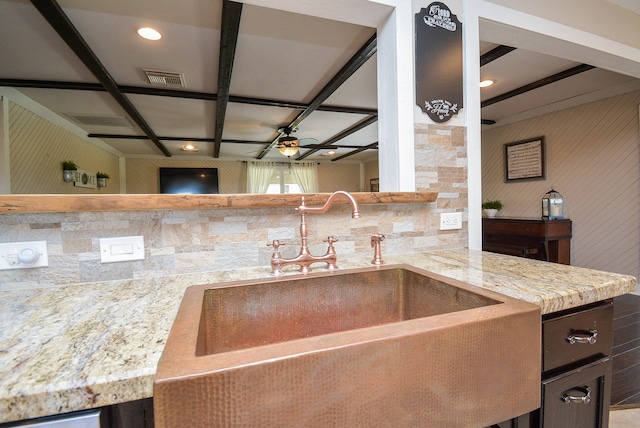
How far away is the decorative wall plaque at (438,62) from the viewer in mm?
1331

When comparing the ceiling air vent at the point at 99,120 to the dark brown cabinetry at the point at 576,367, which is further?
the ceiling air vent at the point at 99,120

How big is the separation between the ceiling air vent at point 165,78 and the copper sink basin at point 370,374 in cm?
271

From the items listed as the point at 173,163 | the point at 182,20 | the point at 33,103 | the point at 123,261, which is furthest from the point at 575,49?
the point at 173,163

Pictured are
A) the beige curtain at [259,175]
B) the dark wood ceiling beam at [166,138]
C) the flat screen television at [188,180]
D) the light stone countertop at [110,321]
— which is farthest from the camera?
the beige curtain at [259,175]

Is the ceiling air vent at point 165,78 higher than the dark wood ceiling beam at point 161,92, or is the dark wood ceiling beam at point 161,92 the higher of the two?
A: the ceiling air vent at point 165,78

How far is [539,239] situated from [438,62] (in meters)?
2.86

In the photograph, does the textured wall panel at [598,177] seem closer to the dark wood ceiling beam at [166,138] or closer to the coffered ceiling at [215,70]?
the coffered ceiling at [215,70]

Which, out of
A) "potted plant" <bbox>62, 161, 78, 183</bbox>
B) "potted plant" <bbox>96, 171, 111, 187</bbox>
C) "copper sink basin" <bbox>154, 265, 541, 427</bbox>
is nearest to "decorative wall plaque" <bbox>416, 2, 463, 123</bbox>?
"copper sink basin" <bbox>154, 265, 541, 427</bbox>

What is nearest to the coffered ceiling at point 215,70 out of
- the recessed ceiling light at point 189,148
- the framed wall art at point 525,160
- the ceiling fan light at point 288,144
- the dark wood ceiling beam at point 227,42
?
the dark wood ceiling beam at point 227,42

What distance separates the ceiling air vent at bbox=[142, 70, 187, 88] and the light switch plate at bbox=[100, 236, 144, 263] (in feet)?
7.85

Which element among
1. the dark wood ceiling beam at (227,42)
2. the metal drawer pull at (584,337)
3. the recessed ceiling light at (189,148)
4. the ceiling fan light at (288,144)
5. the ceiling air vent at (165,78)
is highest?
the ceiling air vent at (165,78)

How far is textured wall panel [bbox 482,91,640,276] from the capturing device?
324 centimetres

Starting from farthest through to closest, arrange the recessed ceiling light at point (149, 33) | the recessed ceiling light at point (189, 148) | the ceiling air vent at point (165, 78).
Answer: the recessed ceiling light at point (189, 148) < the ceiling air vent at point (165, 78) < the recessed ceiling light at point (149, 33)

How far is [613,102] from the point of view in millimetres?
3381
